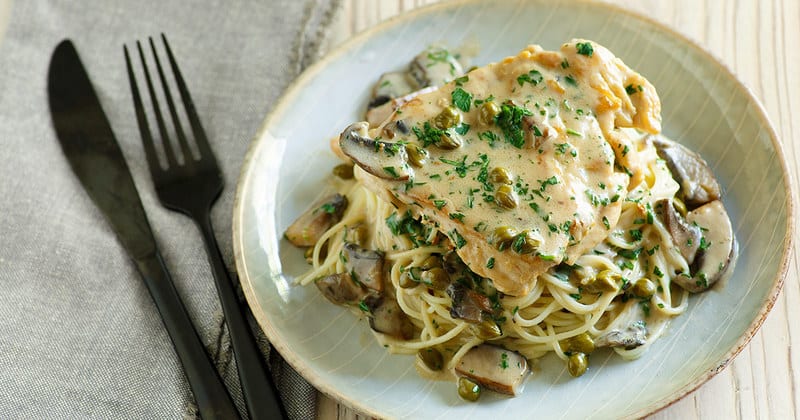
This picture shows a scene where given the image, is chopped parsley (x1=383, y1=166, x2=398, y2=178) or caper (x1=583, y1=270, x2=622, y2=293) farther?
caper (x1=583, y1=270, x2=622, y2=293)

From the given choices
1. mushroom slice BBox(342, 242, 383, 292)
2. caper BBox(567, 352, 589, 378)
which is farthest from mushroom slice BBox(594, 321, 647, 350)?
mushroom slice BBox(342, 242, 383, 292)

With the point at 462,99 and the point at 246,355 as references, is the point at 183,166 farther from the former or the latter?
the point at 462,99

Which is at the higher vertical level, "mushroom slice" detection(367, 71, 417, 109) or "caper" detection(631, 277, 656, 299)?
"mushroom slice" detection(367, 71, 417, 109)

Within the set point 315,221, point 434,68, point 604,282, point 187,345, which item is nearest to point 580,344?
point 604,282

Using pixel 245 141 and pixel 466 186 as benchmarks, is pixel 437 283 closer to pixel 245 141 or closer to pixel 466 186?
pixel 466 186

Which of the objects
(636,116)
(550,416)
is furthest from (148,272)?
(636,116)

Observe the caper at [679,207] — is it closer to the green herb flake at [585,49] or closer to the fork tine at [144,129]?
the green herb flake at [585,49]

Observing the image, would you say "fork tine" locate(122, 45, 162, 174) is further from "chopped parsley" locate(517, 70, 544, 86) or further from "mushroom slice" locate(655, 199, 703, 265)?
"mushroom slice" locate(655, 199, 703, 265)

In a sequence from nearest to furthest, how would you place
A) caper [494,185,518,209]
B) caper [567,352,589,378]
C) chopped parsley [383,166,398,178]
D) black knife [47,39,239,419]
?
1. caper [494,185,518,209]
2. chopped parsley [383,166,398,178]
3. caper [567,352,589,378]
4. black knife [47,39,239,419]
